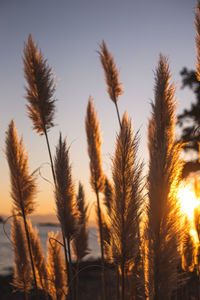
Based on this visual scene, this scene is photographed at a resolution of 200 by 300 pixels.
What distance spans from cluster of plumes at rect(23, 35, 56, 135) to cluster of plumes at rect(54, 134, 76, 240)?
1.84 feet

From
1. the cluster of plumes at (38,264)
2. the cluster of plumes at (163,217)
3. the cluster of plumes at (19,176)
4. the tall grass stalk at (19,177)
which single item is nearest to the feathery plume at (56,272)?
the cluster of plumes at (38,264)

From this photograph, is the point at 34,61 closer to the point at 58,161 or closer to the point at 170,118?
the point at 58,161

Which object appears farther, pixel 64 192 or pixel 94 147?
pixel 94 147

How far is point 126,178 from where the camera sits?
1.33 metres

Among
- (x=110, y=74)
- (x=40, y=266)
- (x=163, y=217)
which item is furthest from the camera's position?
(x=110, y=74)

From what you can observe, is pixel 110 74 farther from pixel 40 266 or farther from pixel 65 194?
pixel 40 266

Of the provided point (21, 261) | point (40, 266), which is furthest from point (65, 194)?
point (21, 261)

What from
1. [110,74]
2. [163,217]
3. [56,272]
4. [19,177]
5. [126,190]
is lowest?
[56,272]

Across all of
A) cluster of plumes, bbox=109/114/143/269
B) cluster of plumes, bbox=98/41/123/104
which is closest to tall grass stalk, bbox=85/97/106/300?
cluster of plumes, bbox=98/41/123/104

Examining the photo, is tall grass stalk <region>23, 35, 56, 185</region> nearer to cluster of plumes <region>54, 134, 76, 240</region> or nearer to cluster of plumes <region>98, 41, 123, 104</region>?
cluster of plumes <region>54, 134, 76, 240</region>

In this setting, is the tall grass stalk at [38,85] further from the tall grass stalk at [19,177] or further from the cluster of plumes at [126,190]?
the cluster of plumes at [126,190]

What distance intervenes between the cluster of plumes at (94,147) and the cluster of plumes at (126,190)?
7.48 ft

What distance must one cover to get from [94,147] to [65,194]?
1504mm

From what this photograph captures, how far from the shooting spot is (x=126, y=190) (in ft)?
4.38
